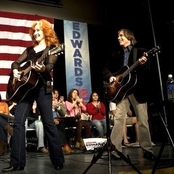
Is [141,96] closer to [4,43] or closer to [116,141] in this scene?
[116,141]

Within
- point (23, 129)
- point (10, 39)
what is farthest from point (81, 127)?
point (23, 129)

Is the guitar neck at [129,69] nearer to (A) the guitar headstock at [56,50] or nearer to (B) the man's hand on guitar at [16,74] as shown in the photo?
(A) the guitar headstock at [56,50]

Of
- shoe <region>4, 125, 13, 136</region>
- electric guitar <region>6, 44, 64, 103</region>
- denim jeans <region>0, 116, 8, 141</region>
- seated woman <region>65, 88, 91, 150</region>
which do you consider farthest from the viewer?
seated woman <region>65, 88, 91, 150</region>

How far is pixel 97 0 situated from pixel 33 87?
15.8ft

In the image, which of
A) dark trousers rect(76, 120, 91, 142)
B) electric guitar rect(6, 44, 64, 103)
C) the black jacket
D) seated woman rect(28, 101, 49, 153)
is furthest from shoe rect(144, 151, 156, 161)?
dark trousers rect(76, 120, 91, 142)

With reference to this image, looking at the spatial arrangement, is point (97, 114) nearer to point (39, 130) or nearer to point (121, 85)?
point (39, 130)

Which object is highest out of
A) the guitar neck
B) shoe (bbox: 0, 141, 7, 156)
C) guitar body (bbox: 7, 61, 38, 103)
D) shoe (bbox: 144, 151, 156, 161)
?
the guitar neck

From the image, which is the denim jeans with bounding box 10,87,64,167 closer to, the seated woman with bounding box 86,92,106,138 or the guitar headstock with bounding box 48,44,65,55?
the guitar headstock with bounding box 48,44,65,55

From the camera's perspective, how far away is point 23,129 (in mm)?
2629

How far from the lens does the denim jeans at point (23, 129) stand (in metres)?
2.58

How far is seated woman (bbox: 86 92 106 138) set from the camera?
539 cm

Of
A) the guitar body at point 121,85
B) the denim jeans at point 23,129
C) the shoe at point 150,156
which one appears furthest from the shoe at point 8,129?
the shoe at point 150,156

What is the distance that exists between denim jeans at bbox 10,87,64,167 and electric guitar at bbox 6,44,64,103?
0.07 m

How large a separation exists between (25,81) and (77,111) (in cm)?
294
